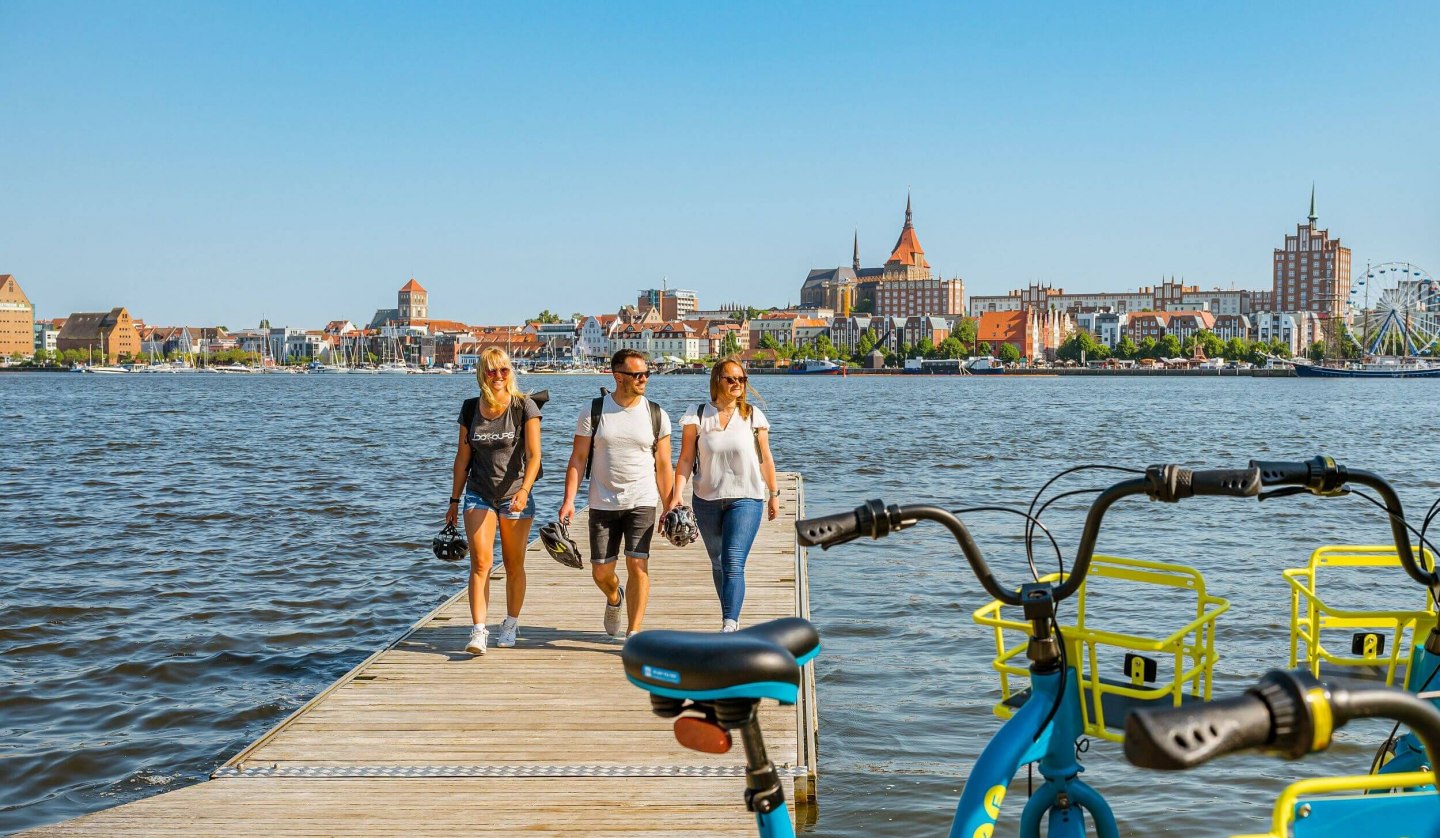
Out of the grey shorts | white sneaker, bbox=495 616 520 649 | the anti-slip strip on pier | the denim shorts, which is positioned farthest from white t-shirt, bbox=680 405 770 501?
the anti-slip strip on pier

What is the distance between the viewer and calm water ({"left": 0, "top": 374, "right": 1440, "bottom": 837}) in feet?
24.2

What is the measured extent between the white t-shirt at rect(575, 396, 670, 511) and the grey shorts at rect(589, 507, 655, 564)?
57 millimetres

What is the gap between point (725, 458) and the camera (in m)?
7.56

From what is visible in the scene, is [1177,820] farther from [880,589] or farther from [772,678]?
[880,589]

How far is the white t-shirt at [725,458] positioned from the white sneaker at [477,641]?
67.1 inches

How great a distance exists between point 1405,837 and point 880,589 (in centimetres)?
1098

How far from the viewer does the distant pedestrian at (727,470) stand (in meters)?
7.55

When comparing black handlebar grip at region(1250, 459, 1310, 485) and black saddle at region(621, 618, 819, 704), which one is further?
black handlebar grip at region(1250, 459, 1310, 485)

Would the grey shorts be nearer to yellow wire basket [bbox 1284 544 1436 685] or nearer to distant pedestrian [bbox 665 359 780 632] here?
distant pedestrian [bbox 665 359 780 632]

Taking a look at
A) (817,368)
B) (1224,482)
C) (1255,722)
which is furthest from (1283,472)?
(817,368)

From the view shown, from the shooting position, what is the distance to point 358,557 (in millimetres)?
16578

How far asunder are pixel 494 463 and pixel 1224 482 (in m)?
5.48

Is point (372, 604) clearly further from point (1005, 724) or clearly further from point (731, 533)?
point (1005, 724)

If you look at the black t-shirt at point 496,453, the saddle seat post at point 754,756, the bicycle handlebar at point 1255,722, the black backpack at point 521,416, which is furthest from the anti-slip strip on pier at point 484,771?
the bicycle handlebar at point 1255,722
